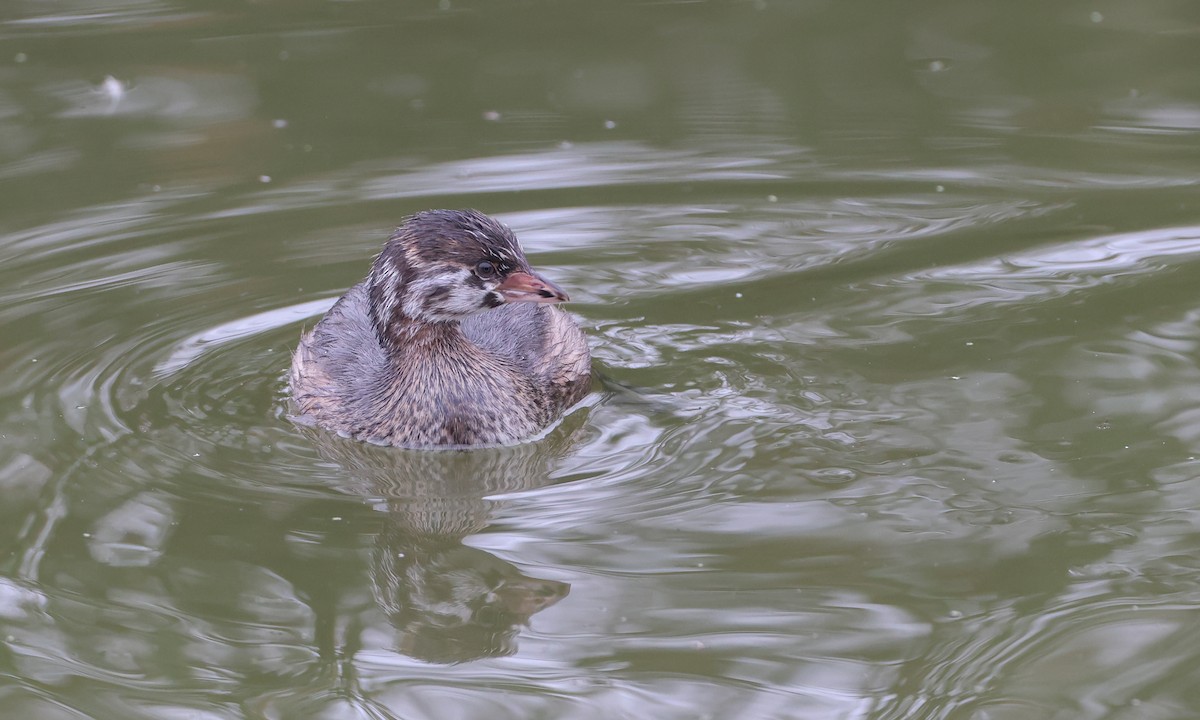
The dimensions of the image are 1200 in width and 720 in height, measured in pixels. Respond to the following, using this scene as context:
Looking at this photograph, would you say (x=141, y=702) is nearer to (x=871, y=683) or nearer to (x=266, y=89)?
(x=871, y=683)

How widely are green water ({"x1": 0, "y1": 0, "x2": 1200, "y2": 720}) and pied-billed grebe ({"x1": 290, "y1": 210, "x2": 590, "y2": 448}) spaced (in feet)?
0.57

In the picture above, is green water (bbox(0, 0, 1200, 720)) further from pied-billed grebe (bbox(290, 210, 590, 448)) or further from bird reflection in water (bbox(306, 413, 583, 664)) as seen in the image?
pied-billed grebe (bbox(290, 210, 590, 448))

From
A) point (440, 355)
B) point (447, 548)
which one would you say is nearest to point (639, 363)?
point (440, 355)

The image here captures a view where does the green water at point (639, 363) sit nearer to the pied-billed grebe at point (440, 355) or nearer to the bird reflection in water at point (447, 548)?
the bird reflection in water at point (447, 548)

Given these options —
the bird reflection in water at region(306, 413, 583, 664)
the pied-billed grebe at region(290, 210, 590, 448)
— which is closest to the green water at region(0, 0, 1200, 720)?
the bird reflection in water at region(306, 413, 583, 664)

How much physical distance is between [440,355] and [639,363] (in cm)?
101

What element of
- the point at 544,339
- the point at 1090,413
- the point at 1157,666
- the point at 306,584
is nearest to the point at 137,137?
the point at 544,339

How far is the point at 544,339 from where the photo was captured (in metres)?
7.47

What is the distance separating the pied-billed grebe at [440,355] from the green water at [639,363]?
0.17 metres

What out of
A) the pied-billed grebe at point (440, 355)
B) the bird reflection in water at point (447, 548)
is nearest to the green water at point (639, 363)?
the bird reflection in water at point (447, 548)

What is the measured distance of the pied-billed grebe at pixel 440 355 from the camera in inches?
268

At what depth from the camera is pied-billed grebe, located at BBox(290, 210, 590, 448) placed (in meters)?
6.81

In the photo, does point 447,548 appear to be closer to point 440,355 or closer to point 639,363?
point 440,355

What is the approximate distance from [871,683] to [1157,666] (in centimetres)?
91
